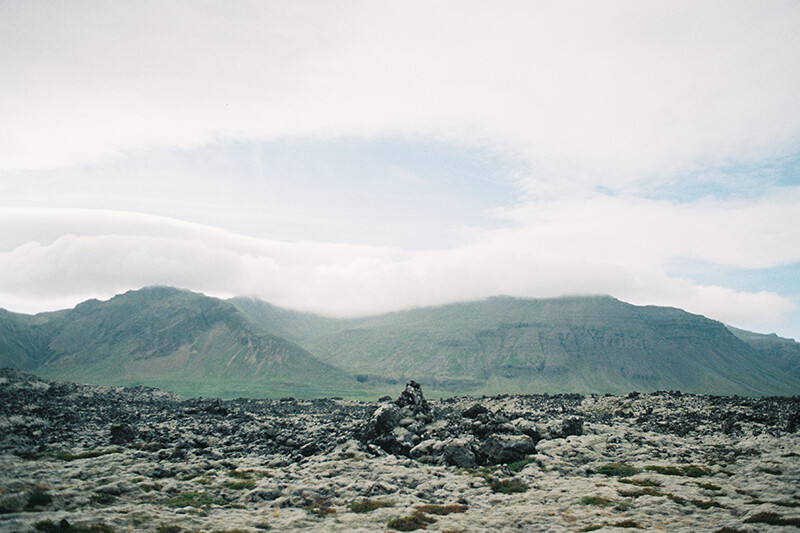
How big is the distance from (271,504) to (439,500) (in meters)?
11.1

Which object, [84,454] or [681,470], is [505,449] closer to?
[681,470]

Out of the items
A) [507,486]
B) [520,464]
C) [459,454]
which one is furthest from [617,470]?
[459,454]

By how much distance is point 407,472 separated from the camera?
35.5m

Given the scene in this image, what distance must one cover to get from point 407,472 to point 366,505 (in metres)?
8.52

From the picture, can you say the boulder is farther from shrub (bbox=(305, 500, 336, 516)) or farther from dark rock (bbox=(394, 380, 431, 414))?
shrub (bbox=(305, 500, 336, 516))

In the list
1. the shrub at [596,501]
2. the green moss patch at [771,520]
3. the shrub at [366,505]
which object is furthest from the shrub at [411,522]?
the green moss patch at [771,520]

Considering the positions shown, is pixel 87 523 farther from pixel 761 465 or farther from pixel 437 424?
pixel 761 465

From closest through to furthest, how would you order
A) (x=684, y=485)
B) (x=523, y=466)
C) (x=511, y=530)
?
(x=511, y=530) < (x=684, y=485) < (x=523, y=466)

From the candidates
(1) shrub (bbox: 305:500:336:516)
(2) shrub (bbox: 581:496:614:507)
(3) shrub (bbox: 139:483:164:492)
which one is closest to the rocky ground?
(2) shrub (bbox: 581:496:614:507)

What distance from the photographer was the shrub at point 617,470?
34.2 m

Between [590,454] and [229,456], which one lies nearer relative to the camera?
[590,454]

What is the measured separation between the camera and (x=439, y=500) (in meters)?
29.2

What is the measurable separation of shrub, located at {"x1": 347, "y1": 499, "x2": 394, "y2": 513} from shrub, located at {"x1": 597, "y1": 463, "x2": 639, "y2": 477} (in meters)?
18.5

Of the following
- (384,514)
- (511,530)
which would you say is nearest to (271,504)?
(384,514)
